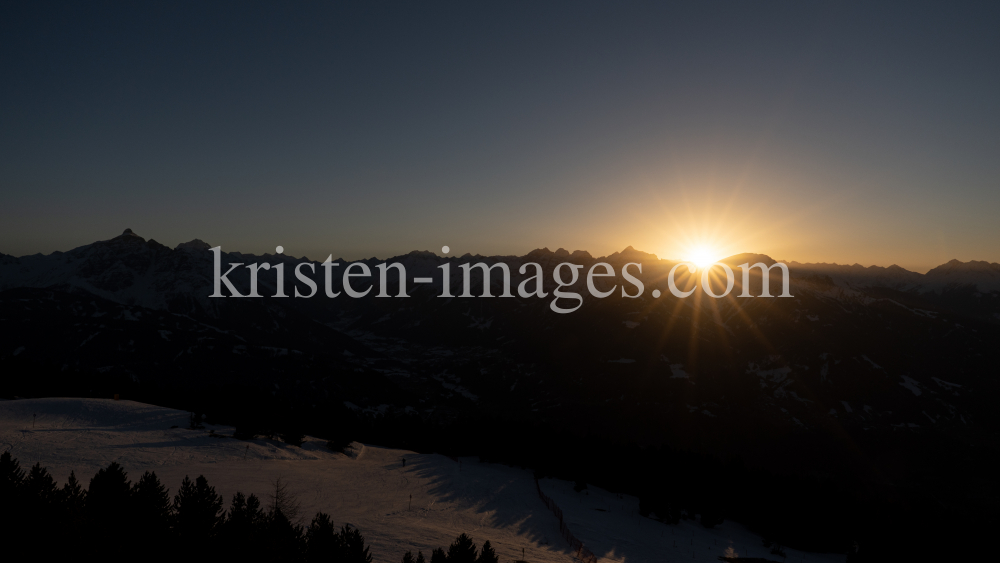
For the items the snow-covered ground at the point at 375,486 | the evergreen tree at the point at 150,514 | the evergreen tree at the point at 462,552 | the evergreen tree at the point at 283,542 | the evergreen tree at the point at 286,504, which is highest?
the evergreen tree at the point at 150,514

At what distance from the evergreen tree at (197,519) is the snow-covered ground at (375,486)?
44.6ft

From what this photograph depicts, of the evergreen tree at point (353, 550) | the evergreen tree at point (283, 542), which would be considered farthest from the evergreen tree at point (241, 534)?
the evergreen tree at point (353, 550)

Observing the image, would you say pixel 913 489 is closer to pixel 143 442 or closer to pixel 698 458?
pixel 698 458

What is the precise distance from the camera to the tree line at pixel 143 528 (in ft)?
82.4

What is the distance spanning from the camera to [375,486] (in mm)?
68938

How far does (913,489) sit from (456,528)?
226m

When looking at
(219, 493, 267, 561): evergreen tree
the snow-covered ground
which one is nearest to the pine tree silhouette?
(219, 493, 267, 561): evergreen tree

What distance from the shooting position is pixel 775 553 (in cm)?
7719

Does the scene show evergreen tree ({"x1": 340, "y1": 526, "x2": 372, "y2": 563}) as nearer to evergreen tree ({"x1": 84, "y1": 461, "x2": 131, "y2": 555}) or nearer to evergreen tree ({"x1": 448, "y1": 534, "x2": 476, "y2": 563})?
evergreen tree ({"x1": 448, "y1": 534, "x2": 476, "y2": 563})

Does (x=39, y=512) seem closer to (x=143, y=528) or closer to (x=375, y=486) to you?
(x=143, y=528)

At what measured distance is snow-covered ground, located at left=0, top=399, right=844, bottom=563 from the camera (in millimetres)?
52438

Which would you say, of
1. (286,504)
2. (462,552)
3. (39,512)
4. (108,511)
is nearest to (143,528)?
(108,511)

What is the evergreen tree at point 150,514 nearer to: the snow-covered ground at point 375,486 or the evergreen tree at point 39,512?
the evergreen tree at point 39,512

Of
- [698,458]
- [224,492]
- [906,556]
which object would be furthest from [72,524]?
[698,458]
